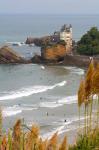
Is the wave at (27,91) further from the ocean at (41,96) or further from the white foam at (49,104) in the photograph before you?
the white foam at (49,104)

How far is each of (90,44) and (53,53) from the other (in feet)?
14.6

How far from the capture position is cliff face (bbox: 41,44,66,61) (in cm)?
6519

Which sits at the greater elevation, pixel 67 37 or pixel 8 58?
pixel 67 37

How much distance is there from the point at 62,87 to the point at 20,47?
4321 cm

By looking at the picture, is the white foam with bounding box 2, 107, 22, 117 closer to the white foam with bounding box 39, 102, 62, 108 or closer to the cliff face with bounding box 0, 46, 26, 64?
the white foam with bounding box 39, 102, 62, 108

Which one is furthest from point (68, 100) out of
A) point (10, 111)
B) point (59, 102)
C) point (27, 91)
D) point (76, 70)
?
point (76, 70)

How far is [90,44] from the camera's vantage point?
65.1m

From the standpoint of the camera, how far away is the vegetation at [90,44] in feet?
213

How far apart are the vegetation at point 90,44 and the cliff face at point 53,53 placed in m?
2.17

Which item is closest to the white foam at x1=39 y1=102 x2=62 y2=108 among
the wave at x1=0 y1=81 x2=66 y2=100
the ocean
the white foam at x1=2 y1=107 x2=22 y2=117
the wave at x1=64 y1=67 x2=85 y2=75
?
the ocean

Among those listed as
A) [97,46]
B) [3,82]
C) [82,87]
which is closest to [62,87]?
[3,82]

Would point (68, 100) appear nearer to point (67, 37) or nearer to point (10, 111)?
point (10, 111)

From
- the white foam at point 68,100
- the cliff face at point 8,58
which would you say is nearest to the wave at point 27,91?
the white foam at point 68,100

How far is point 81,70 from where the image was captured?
5788 centimetres
